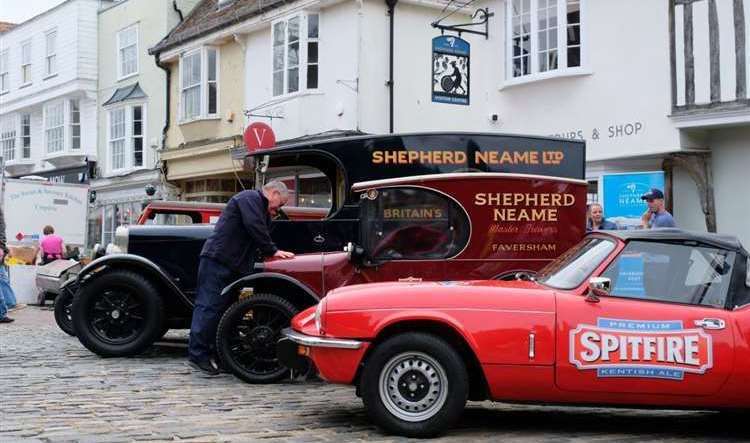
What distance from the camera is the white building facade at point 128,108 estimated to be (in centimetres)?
2756

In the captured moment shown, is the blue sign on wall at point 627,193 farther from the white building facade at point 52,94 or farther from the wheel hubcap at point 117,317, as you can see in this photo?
the white building facade at point 52,94

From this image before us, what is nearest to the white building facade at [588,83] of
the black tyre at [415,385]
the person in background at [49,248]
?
the person in background at [49,248]

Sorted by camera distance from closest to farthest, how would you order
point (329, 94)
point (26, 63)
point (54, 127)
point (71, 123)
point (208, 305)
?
point (208, 305) → point (329, 94) → point (71, 123) → point (54, 127) → point (26, 63)

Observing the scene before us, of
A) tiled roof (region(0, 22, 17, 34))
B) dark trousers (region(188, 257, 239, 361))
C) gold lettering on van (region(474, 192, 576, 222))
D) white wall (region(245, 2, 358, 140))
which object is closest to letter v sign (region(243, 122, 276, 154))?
white wall (region(245, 2, 358, 140))

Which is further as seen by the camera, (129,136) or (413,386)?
(129,136)

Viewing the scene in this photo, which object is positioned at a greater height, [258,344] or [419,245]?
[419,245]

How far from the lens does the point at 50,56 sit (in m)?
33.0

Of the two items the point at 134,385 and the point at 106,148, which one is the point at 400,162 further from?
the point at 106,148

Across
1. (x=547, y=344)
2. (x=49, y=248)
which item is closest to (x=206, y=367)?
(x=547, y=344)

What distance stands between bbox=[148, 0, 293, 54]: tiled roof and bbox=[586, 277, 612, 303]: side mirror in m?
16.2

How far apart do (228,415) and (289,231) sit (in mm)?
2757

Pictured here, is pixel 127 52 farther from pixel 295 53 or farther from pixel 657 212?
pixel 657 212

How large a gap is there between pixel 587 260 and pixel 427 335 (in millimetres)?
1270

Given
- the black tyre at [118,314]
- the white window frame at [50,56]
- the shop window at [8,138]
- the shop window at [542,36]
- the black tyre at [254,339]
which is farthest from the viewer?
the shop window at [8,138]
